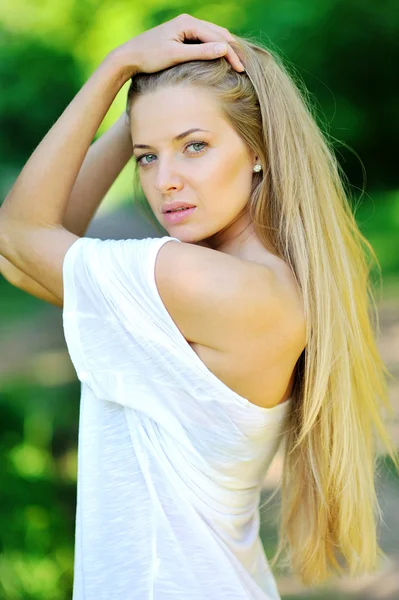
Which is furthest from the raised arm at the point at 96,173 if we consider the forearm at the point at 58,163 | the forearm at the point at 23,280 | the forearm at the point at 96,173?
the forearm at the point at 58,163

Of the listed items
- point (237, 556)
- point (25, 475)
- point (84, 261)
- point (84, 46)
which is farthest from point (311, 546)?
point (84, 46)

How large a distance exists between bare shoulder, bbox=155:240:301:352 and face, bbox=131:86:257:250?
16 centimetres

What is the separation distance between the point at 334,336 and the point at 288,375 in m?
0.12

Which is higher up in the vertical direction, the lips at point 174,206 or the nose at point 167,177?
the nose at point 167,177

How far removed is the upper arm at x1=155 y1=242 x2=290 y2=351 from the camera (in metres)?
1.34

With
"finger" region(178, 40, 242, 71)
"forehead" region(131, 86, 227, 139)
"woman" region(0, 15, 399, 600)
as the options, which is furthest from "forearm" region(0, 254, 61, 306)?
"finger" region(178, 40, 242, 71)

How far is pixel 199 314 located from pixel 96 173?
0.63 metres

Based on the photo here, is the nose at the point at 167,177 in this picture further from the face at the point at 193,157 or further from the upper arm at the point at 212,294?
the upper arm at the point at 212,294

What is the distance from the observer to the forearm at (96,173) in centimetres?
183

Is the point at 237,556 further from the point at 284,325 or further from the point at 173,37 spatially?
the point at 173,37

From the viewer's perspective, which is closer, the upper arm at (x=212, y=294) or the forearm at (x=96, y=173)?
the upper arm at (x=212, y=294)

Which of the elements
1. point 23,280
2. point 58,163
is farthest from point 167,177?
point 23,280

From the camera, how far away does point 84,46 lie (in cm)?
270

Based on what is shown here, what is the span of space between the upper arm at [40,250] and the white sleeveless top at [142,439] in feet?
0.20
